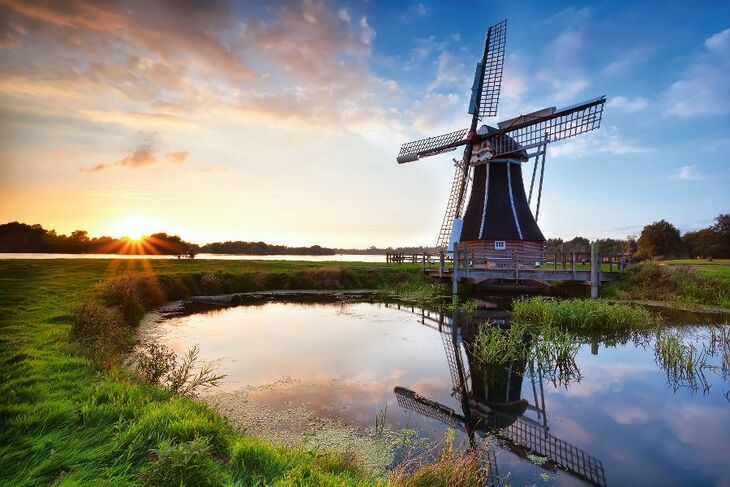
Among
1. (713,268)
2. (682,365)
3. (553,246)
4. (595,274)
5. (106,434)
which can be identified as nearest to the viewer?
(106,434)

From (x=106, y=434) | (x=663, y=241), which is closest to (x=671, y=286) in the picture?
(x=106, y=434)

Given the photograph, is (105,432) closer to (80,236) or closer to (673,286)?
(673,286)

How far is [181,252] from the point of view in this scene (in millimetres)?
46188

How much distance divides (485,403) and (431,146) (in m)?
24.7

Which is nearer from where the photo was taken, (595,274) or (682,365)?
(682,365)

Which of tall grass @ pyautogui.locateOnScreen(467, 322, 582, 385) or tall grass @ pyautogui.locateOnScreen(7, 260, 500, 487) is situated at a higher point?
tall grass @ pyautogui.locateOnScreen(7, 260, 500, 487)

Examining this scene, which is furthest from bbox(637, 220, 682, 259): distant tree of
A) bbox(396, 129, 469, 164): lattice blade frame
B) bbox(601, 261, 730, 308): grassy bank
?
bbox(396, 129, 469, 164): lattice blade frame

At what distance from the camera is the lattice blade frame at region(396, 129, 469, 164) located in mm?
28594

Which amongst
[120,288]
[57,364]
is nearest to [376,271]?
[120,288]

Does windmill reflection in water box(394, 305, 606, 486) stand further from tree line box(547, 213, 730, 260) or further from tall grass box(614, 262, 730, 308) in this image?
tree line box(547, 213, 730, 260)

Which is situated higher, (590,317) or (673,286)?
(673,286)

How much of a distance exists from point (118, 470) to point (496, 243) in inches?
903

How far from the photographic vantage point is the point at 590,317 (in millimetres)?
15578

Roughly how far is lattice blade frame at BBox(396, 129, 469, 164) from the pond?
58.4 feet
